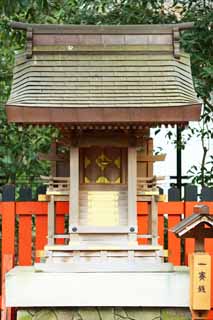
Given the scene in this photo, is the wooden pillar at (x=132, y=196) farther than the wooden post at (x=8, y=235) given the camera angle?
No

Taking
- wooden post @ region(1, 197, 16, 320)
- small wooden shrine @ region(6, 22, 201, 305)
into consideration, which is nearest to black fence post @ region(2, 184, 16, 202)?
wooden post @ region(1, 197, 16, 320)

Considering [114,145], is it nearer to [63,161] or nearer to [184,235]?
[63,161]

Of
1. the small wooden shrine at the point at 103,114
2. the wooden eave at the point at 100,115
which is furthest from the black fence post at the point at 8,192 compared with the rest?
the wooden eave at the point at 100,115

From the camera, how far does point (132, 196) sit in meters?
5.93

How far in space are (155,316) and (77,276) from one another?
81 cm

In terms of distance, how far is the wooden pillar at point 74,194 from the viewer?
19.3 feet

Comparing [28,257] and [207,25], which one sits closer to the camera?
[28,257]

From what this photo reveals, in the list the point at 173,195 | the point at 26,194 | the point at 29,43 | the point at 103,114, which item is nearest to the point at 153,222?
the point at 173,195

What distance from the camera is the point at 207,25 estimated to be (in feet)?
24.5

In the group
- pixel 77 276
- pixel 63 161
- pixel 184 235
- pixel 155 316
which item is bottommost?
pixel 155 316

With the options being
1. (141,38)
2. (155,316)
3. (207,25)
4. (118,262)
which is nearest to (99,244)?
(118,262)

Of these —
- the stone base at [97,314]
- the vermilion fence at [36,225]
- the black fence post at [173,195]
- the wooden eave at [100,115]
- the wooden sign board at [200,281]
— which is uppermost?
the wooden eave at [100,115]

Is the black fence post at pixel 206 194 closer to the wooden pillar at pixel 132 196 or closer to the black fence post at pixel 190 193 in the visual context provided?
the black fence post at pixel 190 193

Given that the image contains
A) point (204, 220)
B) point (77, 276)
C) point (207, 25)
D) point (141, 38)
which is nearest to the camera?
point (204, 220)
